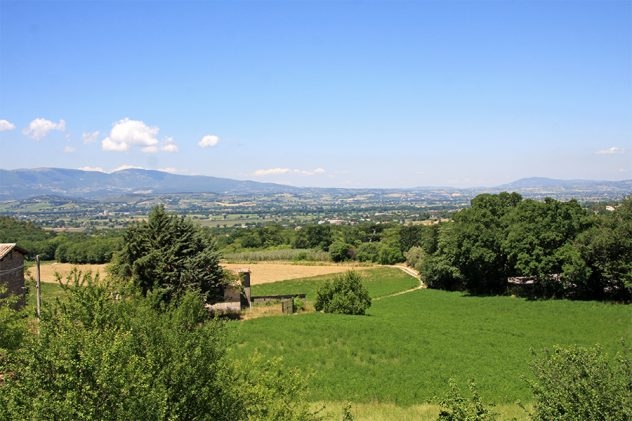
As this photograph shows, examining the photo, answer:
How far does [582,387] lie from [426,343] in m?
18.9

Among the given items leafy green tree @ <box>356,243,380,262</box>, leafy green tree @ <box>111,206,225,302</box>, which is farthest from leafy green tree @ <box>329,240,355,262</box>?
leafy green tree @ <box>111,206,225,302</box>

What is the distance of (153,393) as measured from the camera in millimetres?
8867

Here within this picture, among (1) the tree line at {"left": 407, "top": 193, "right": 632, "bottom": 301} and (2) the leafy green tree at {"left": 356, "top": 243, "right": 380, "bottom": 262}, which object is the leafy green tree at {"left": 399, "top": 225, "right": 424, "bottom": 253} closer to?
(2) the leafy green tree at {"left": 356, "top": 243, "right": 380, "bottom": 262}

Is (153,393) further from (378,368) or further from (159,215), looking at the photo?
(159,215)

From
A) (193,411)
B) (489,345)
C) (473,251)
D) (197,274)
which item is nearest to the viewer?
(193,411)

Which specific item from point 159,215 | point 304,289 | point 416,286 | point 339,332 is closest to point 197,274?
point 159,215

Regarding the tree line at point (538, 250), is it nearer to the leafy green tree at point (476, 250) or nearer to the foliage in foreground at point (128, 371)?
the leafy green tree at point (476, 250)

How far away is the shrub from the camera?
4150 cm

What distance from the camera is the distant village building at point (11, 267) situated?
95.7 feet

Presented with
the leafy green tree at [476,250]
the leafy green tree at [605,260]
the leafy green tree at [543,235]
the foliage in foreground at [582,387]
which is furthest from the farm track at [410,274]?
the foliage in foreground at [582,387]

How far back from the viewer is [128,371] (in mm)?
9023

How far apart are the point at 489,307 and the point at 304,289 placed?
26.3m

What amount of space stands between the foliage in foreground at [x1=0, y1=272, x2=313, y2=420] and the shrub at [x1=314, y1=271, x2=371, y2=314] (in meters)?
26.9

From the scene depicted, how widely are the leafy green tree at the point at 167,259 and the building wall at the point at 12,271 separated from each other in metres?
→ 5.45
